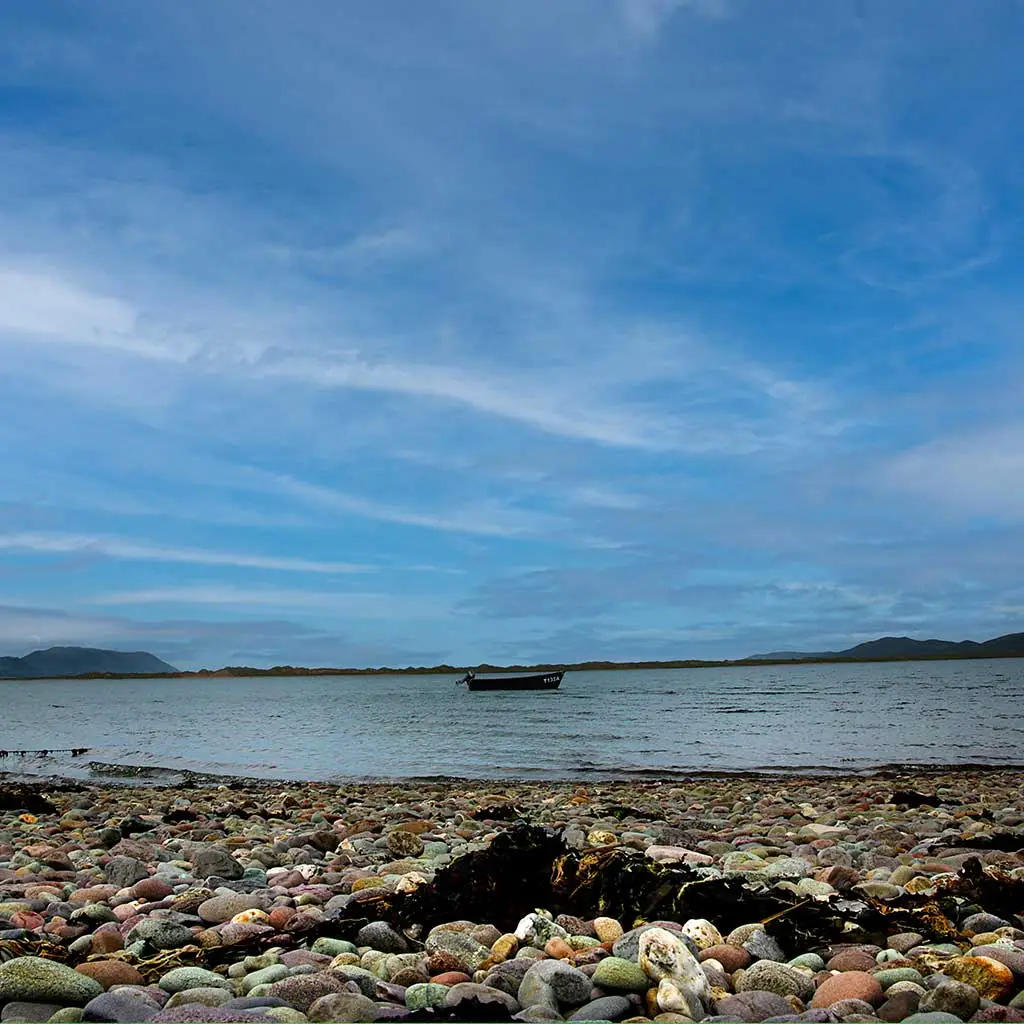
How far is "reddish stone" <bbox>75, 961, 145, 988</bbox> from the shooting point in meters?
3.77

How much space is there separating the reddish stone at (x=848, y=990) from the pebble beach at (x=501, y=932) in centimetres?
1

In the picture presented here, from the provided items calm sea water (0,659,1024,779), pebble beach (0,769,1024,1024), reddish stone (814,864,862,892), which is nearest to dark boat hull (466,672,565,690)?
calm sea water (0,659,1024,779)

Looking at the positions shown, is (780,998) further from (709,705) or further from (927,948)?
(709,705)

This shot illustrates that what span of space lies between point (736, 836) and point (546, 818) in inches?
120

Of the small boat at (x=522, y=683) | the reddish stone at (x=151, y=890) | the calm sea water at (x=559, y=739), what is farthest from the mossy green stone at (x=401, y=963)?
the small boat at (x=522, y=683)

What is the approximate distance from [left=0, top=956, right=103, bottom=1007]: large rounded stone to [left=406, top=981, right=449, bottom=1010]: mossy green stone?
4.01 ft

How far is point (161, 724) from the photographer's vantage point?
49750mm

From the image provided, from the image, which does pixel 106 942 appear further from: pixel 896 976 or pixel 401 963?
pixel 896 976

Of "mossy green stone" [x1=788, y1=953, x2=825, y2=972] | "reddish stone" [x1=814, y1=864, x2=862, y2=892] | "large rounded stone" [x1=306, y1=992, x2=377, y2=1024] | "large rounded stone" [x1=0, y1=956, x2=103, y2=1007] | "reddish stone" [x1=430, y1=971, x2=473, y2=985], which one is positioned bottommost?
"reddish stone" [x1=814, y1=864, x2=862, y2=892]

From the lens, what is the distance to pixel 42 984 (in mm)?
3420

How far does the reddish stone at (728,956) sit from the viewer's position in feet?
12.8

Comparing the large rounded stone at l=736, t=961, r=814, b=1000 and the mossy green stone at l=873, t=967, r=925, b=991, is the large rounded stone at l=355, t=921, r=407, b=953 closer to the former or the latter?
the large rounded stone at l=736, t=961, r=814, b=1000

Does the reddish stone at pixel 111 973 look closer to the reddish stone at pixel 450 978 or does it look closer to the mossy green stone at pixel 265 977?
the mossy green stone at pixel 265 977

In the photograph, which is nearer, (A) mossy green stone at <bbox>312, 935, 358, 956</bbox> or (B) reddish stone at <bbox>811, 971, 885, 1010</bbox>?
(B) reddish stone at <bbox>811, 971, 885, 1010</bbox>
